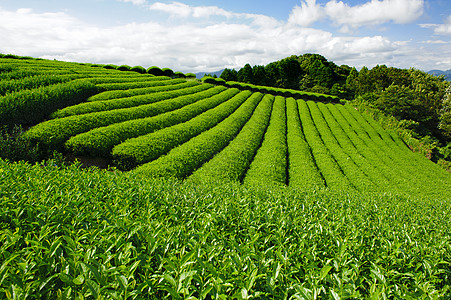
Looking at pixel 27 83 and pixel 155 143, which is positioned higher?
pixel 27 83

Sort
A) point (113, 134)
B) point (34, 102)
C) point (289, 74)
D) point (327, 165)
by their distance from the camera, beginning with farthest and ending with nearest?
point (289, 74) < point (327, 165) < point (34, 102) < point (113, 134)

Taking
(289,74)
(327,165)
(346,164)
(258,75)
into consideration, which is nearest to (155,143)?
(327,165)

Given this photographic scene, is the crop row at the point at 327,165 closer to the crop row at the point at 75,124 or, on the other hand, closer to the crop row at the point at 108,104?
the crop row at the point at 75,124

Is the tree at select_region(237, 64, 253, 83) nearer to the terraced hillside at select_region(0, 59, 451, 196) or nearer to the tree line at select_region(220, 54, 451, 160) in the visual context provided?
the tree line at select_region(220, 54, 451, 160)

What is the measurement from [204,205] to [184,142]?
31.0 ft

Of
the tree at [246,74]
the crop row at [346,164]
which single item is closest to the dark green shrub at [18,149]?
the crop row at [346,164]

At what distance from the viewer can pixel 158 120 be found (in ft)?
46.2

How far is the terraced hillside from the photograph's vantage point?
10133mm

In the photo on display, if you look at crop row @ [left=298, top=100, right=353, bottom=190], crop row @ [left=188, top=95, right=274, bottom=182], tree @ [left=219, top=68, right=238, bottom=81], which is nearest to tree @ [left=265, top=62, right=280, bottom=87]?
tree @ [left=219, top=68, right=238, bottom=81]

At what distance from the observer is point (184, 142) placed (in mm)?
13055

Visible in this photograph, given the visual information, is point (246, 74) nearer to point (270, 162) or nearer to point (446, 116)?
point (446, 116)

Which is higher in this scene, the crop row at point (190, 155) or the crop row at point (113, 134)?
the crop row at point (113, 134)

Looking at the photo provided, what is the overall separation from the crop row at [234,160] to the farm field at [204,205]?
0.12 metres

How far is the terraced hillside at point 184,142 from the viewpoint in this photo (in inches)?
399
